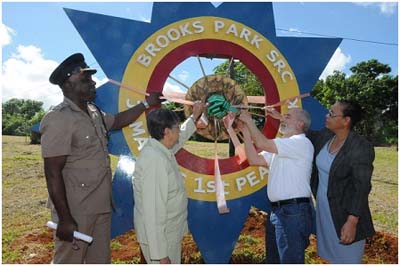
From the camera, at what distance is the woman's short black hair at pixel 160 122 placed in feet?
8.05

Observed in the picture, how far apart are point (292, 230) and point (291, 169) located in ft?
1.31

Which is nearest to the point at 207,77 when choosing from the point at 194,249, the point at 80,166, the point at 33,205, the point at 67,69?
the point at 67,69

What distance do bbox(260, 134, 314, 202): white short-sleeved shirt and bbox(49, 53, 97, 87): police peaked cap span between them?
53.8 inches

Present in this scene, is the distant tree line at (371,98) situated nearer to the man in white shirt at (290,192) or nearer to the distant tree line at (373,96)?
the distant tree line at (373,96)

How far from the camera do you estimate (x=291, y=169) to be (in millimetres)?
2801

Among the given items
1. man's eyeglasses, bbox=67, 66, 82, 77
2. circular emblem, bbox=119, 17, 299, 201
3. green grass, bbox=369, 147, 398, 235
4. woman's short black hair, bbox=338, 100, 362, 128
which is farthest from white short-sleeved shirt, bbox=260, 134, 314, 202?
green grass, bbox=369, 147, 398, 235

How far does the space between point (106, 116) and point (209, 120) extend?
90cm

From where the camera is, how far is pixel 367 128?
80.4 feet

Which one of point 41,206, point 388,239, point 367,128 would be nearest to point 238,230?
point 388,239

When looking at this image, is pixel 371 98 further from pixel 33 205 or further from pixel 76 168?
pixel 76 168

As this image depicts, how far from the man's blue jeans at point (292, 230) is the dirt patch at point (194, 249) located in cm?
171

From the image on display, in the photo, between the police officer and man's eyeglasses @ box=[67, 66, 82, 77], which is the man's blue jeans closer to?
the police officer

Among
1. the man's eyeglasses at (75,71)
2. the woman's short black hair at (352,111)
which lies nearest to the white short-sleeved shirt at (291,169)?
the woman's short black hair at (352,111)

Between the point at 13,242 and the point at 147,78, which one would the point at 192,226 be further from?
the point at 13,242
